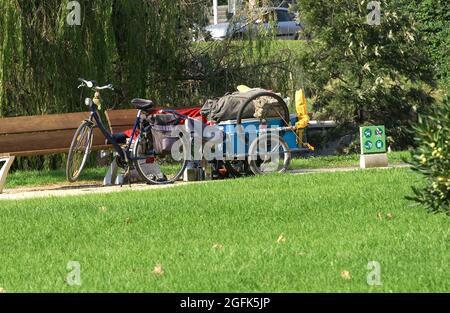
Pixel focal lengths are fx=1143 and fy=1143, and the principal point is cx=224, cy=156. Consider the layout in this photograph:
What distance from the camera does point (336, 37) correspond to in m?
23.1

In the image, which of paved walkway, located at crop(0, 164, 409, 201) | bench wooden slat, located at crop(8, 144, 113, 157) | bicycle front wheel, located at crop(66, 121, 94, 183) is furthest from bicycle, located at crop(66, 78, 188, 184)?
bench wooden slat, located at crop(8, 144, 113, 157)

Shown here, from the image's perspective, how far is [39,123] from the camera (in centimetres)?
1561

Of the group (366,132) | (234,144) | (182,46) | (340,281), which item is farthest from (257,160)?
(340,281)

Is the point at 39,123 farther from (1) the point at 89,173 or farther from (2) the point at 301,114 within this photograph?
(2) the point at 301,114

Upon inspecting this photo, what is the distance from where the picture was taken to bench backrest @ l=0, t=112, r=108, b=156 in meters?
15.4

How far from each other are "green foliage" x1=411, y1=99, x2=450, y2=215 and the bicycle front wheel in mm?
6269

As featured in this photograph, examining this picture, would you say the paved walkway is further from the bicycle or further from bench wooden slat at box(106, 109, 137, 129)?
bench wooden slat at box(106, 109, 137, 129)

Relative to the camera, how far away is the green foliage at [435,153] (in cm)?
898

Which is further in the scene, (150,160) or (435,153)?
(150,160)

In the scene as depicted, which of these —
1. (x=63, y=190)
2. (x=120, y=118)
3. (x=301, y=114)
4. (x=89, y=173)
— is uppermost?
(x=301, y=114)

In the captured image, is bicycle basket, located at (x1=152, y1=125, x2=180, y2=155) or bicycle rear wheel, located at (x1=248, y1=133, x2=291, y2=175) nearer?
bicycle basket, located at (x1=152, y1=125, x2=180, y2=155)

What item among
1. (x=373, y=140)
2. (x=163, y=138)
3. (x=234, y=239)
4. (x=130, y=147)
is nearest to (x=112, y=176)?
(x=130, y=147)

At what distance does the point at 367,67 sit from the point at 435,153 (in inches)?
541
